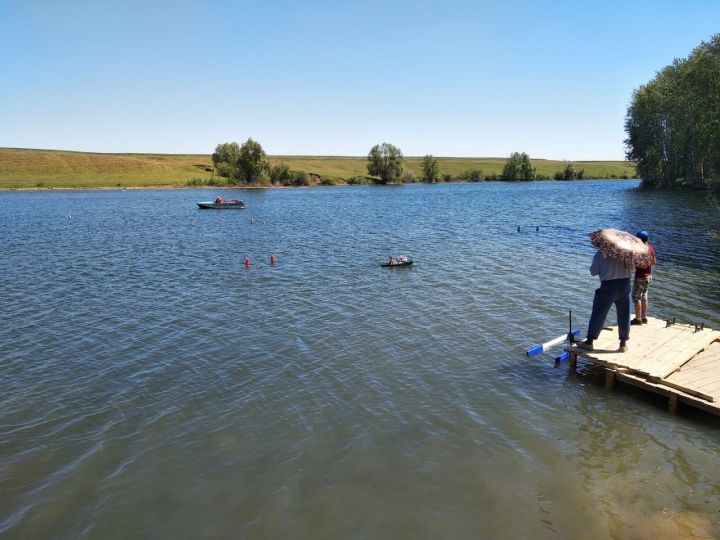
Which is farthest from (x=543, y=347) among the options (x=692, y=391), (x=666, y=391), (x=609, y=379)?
(x=692, y=391)

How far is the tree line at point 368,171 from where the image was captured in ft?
468

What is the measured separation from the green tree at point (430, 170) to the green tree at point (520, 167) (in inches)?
1116

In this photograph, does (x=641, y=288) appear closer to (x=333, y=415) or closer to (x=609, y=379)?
(x=609, y=379)

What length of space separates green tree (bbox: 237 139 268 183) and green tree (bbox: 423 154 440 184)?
5882 centimetres

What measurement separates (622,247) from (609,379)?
149 inches

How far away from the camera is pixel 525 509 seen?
9.44 meters

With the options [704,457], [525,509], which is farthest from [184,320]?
[704,457]

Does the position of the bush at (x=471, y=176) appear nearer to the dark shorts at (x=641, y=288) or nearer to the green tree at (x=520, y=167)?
the green tree at (x=520, y=167)

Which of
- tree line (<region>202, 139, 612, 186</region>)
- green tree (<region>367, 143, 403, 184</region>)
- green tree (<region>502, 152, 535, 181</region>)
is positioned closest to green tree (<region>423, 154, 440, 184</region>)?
tree line (<region>202, 139, 612, 186</region>)

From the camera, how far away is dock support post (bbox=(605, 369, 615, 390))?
14.0m

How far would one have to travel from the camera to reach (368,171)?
17175cm

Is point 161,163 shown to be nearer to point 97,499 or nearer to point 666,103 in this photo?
point 666,103

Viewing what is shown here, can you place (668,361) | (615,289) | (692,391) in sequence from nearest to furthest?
(692,391)
(668,361)
(615,289)

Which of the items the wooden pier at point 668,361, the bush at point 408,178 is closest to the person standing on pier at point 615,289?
the wooden pier at point 668,361
